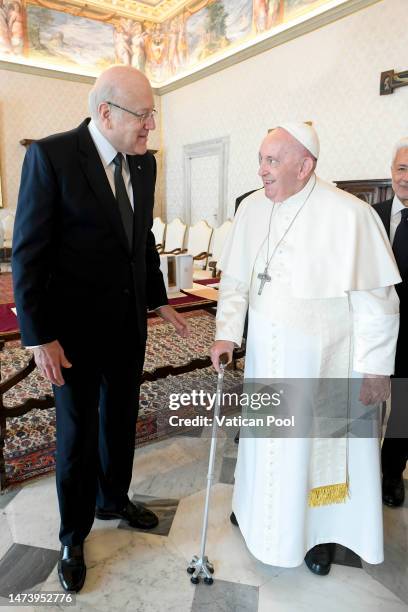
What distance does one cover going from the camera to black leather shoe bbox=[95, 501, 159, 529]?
7.27ft

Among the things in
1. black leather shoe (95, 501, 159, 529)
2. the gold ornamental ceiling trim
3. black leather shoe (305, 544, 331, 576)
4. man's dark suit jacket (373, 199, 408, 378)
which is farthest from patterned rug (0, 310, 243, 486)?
the gold ornamental ceiling trim

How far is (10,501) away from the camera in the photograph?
94.8 inches

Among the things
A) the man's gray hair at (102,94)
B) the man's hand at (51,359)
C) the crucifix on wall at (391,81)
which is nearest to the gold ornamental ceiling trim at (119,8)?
the crucifix on wall at (391,81)

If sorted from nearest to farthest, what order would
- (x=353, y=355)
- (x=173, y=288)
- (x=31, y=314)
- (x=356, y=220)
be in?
1. (x=31, y=314)
2. (x=356, y=220)
3. (x=353, y=355)
4. (x=173, y=288)

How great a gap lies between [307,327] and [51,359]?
3.35 feet

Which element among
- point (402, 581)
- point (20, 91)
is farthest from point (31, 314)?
point (20, 91)

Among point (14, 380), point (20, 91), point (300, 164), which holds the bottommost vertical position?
point (14, 380)

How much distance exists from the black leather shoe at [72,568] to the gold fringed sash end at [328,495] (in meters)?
1.04

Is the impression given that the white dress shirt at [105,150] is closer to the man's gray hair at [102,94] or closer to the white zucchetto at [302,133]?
the man's gray hair at [102,94]

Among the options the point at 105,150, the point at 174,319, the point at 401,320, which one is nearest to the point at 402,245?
the point at 401,320

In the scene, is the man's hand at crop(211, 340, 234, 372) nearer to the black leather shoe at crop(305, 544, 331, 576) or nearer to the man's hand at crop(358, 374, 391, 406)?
the man's hand at crop(358, 374, 391, 406)

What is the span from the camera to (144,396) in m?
3.86

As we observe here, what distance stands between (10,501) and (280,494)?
1553 millimetres

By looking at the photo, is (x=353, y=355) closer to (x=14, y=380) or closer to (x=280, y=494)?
(x=280, y=494)
